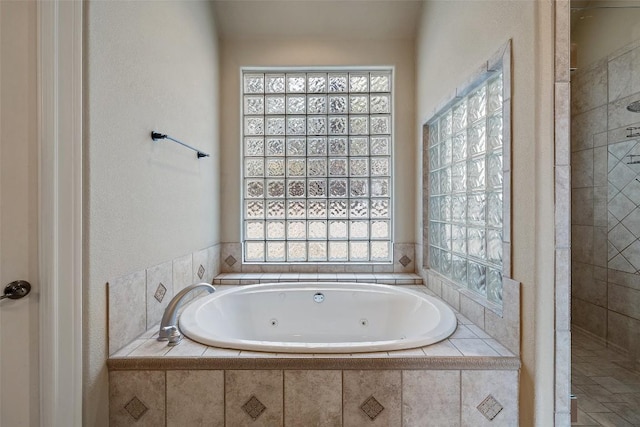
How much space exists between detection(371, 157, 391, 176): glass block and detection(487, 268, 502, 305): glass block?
1.28m

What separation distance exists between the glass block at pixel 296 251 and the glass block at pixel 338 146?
0.82 m

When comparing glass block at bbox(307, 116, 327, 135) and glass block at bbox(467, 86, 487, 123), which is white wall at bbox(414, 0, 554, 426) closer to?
glass block at bbox(467, 86, 487, 123)

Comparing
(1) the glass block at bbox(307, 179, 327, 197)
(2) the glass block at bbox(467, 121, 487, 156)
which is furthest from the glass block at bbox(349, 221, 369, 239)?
(2) the glass block at bbox(467, 121, 487, 156)

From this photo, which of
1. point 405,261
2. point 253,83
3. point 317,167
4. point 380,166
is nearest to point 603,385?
point 405,261

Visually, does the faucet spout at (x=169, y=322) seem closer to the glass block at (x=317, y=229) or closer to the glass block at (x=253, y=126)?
the glass block at (x=317, y=229)

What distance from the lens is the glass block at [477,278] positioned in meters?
1.48

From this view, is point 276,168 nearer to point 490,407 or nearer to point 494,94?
point 494,94

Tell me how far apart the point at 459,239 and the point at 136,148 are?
1762mm

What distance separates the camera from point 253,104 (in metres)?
2.55

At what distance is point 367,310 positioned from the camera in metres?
2.03

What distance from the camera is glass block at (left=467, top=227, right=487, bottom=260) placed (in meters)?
1.49

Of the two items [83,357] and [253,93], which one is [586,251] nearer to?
[83,357]

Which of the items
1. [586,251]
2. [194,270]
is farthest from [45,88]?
[586,251]

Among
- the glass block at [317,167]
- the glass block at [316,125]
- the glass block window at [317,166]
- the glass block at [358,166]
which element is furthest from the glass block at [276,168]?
the glass block at [358,166]
